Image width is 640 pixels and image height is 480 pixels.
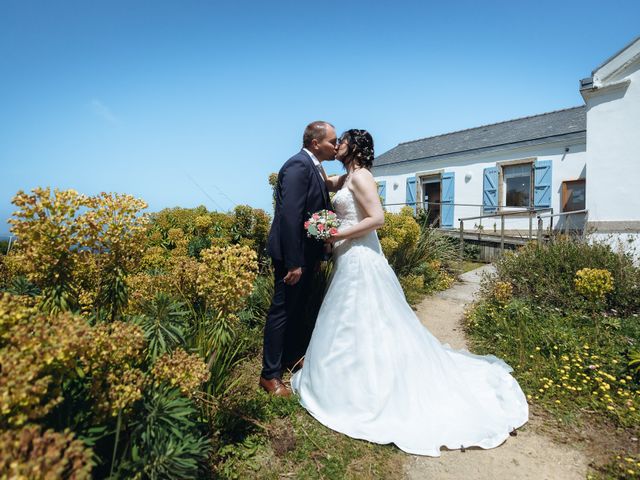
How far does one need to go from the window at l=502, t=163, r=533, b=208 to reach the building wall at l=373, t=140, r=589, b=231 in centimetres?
45

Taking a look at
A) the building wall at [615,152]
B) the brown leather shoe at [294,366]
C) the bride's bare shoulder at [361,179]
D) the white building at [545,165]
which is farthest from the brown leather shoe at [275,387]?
the building wall at [615,152]

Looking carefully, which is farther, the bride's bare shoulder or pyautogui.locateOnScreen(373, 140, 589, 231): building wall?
pyautogui.locateOnScreen(373, 140, 589, 231): building wall

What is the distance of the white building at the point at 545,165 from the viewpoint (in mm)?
9141

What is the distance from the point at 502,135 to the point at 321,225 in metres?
14.9

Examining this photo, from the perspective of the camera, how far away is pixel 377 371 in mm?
2859

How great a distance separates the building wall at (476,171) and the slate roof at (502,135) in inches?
11.4

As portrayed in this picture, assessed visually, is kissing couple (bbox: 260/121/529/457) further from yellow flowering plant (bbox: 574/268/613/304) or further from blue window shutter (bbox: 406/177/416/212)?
blue window shutter (bbox: 406/177/416/212)

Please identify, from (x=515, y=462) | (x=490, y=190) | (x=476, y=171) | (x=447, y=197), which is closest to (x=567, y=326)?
(x=515, y=462)

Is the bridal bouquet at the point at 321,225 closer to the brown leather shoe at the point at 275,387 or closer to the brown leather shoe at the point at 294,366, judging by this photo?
the brown leather shoe at the point at 275,387

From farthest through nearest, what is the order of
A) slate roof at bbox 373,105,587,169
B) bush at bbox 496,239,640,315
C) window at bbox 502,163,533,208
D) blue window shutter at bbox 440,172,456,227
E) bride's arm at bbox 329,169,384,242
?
blue window shutter at bbox 440,172,456,227 < window at bbox 502,163,533,208 < slate roof at bbox 373,105,587,169 < bush at bbox 496,239,640,315 < bride's arm at bbox 329,169,384,242

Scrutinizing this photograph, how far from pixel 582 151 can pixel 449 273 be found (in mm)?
7174

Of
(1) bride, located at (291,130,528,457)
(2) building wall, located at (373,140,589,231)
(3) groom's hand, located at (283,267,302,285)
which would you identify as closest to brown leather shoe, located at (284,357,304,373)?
(1) bride, located at (291,130,528,457)

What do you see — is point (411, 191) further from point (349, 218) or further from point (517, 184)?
point (349, 218)

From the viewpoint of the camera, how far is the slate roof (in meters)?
12.9
